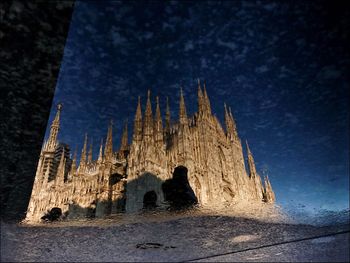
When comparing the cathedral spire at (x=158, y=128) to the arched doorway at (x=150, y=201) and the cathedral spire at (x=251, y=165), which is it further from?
the cathedral spire at (x=251, y=165)

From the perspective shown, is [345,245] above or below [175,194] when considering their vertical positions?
below

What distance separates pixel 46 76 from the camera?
244 centimetres

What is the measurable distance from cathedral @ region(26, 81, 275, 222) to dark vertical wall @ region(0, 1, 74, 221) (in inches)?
687

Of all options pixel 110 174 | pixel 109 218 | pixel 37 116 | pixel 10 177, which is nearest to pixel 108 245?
pixel 109 218

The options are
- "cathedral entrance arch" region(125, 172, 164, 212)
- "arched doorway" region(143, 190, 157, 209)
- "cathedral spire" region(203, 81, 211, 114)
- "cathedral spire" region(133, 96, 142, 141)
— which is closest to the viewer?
"arched doorway" region(143, 190, 157, 209)

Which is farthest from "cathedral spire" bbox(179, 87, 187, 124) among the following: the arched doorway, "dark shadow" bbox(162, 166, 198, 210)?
"dark shadow" bbox(162, 166, 198, 210)

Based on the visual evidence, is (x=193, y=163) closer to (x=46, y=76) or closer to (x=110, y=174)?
(x=110, y=174)

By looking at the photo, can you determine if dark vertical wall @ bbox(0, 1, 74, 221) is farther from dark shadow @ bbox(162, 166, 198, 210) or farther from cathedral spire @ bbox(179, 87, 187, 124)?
cathedral spire @ bbox(179, 87, 187, 124)

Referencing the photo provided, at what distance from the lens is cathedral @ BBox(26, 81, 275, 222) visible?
22941mm

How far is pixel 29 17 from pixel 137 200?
20.1 m

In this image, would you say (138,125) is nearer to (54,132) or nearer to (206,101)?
(206,101)

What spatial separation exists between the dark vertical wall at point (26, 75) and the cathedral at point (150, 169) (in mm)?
17461

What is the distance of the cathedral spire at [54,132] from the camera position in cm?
3423

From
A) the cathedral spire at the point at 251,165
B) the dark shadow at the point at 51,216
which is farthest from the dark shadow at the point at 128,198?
the cathedral spire at the point at 251,165
